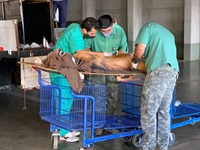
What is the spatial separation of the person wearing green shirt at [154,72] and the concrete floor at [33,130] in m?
0.76

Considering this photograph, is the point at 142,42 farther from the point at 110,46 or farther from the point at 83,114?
the point at 110,46

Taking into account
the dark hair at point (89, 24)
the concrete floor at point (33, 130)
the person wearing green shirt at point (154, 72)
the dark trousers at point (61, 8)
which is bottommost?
the concrete floor at point (33, 130)

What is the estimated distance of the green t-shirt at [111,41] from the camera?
461 cm

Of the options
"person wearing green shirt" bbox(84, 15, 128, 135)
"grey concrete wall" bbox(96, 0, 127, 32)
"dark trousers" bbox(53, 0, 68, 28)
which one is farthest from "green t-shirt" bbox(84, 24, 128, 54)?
"grey concrete wall" bbox(96, 0, 127, 32)

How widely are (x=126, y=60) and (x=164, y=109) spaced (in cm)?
73

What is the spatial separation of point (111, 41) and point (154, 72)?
119 cm

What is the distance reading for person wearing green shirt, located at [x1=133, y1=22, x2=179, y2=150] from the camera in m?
3.56

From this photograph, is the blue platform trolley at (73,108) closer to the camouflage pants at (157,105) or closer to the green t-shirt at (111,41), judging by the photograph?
the camouflage pants at (157,105)

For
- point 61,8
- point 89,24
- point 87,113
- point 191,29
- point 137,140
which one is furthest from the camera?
point 191,29

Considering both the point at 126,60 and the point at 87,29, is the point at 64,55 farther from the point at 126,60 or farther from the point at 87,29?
the point at 126,60

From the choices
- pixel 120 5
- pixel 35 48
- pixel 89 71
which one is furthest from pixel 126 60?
pixel 120 5

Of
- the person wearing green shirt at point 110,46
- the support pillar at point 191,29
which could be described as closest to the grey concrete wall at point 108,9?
the support pillar at point 191,29

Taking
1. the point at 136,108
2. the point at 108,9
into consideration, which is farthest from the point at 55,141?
the point at 108,9

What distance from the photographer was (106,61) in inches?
158
